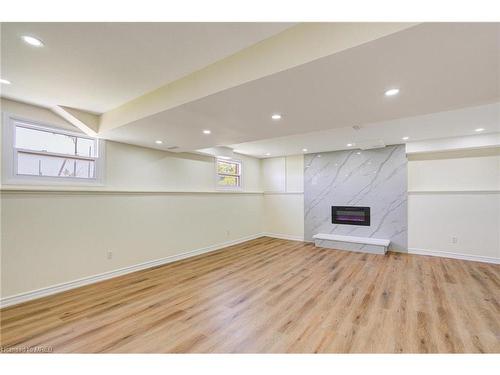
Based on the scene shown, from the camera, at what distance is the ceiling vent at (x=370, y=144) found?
15.1 ft

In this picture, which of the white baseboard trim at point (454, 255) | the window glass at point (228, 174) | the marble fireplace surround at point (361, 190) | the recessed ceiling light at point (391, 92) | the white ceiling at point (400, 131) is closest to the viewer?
the recessed ceiling light at point (391, 92)

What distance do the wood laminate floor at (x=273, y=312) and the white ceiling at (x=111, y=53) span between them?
2478 millimetres

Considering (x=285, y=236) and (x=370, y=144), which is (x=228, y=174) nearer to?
(x=285, y=236)

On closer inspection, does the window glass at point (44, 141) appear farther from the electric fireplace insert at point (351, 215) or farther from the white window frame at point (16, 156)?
the electric fireplace insert at point (351, 215)

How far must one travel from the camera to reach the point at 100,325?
218cm

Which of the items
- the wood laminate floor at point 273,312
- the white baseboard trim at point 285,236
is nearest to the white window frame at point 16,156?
the wood laminate floor at point 273,312

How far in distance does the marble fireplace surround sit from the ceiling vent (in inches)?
8.1

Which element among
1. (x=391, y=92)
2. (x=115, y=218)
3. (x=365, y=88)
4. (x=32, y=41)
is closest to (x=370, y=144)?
(x=391, y=92)

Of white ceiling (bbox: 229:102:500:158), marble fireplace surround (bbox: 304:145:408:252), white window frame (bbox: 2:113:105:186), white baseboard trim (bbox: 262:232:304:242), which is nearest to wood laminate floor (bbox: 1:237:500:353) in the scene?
marble fireplace surround (bbox: 304:145:408:252)

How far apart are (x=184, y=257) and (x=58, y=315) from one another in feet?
7.53

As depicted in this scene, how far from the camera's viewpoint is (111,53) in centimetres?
177

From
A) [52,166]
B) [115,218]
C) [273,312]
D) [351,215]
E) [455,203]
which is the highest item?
[52,166]

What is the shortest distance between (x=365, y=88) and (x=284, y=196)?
194 inches
